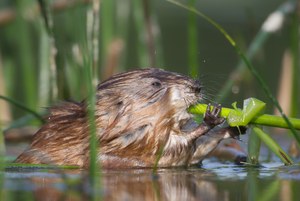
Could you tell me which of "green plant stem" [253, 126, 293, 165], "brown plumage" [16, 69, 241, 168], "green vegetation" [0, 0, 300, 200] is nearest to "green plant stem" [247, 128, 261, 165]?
"green vegetation" [0, 0, 300, 200]

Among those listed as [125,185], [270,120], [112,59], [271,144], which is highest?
[112,59]

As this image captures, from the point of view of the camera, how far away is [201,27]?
43.8 feet

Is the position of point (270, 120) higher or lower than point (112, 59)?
lower

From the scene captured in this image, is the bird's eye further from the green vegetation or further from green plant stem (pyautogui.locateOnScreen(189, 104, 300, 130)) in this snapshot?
green plant stem (pyautogui.locateOnScreen(189, 104, 300, 130))

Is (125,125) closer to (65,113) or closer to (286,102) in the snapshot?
(65,113)

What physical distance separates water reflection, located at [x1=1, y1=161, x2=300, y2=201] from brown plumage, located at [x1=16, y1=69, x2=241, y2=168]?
0.27 meters

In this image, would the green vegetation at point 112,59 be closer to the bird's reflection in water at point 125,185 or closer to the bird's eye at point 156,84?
the bird's reflection in water at point 125,185

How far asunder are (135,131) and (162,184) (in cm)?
117

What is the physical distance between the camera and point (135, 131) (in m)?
6.29

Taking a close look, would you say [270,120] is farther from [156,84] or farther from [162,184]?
[156,84]

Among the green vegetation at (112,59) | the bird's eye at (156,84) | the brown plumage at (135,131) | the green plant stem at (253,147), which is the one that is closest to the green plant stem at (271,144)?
the green vegetation at (112,59)

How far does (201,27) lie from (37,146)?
23.9 ft

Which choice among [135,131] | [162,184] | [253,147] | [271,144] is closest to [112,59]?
[135,131]

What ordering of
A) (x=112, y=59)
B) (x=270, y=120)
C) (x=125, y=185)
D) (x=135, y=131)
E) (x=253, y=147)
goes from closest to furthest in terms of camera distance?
(x=125, y=185)
(x=270, y=120)
(x=253, y=147)
(x=135, y=131)
(x=112, y=59)
